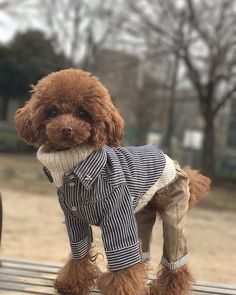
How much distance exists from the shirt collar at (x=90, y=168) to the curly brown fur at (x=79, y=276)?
646 millimetres

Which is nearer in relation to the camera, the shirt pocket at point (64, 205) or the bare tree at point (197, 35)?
the shirt pocket at point (64, 205)

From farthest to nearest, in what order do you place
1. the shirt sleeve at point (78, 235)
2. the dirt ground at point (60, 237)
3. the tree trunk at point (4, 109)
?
the tree trunk at point (4, 109), the dirt ground at point (60, 237), the shirt sleeve at point (78, 235)

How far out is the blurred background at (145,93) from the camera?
854cm

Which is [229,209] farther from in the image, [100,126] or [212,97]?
[100,126]

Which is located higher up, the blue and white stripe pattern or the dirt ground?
the blue and white stripe pattern

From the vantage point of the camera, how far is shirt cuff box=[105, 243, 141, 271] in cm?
276

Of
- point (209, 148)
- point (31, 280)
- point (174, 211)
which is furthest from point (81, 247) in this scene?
point (209, 148)

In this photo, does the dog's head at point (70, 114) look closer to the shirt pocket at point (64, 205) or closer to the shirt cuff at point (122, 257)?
the shirt pocket at point (64, 205)

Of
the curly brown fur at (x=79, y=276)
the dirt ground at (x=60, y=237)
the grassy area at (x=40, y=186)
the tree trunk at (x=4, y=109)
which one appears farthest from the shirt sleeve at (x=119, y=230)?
the tree trunk at (x=4, y=109)

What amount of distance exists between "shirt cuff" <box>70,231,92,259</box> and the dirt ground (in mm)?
525

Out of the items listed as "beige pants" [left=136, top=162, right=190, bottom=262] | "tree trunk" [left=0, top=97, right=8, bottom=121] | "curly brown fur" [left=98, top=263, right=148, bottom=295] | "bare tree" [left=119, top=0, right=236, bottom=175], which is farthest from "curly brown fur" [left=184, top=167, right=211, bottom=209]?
"tree trunk" [left=0, top=97, right=8, bottom=121]

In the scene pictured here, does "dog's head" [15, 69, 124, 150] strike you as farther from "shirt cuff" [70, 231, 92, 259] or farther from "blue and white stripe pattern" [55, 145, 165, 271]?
"shirt cuff" [70, 231, 92, 259]

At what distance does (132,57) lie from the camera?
21594mm

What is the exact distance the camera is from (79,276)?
309 cm
